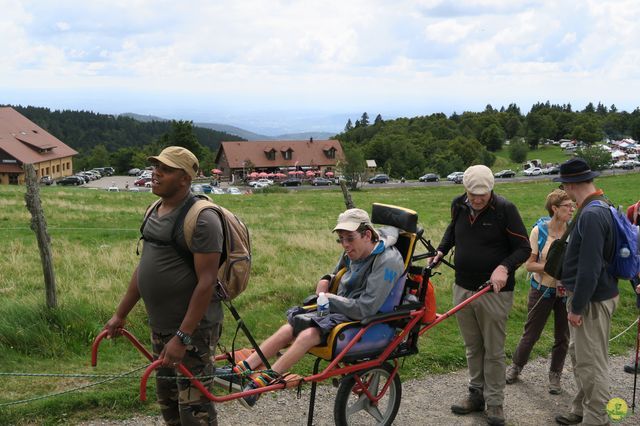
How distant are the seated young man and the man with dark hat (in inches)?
60.2

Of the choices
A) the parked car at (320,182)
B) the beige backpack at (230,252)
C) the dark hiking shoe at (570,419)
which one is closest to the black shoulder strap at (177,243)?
the beige backpack at (230,252)

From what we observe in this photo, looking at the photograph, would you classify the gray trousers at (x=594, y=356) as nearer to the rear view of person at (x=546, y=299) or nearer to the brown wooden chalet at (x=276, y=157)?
the rear view of person at (x=546, y=299)

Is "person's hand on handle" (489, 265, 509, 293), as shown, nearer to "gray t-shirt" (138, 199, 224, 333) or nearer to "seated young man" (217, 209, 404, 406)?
"seated young man" (217, 209, 404, 406)

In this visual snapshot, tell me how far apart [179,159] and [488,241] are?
3087mm

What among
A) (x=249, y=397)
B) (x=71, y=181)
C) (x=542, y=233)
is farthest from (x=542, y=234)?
(x=71, y=181)

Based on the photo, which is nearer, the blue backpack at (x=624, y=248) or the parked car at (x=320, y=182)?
the blue backpack at (x=624, y=248)

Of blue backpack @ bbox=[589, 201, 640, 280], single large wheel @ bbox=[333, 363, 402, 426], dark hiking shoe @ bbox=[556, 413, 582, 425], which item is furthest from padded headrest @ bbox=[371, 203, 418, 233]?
dark hiking shoe @ bbox=[556, 413, 582, 425]

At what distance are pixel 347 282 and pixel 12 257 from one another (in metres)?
8.89

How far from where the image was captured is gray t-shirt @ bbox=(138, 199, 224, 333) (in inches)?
163

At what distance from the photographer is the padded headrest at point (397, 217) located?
17.9 feet

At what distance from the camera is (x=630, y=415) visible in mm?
6062

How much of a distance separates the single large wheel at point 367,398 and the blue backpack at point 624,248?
2.22 meters

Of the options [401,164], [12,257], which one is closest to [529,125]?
[401,164]

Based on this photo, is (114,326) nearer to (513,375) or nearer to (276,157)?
(513,375)
